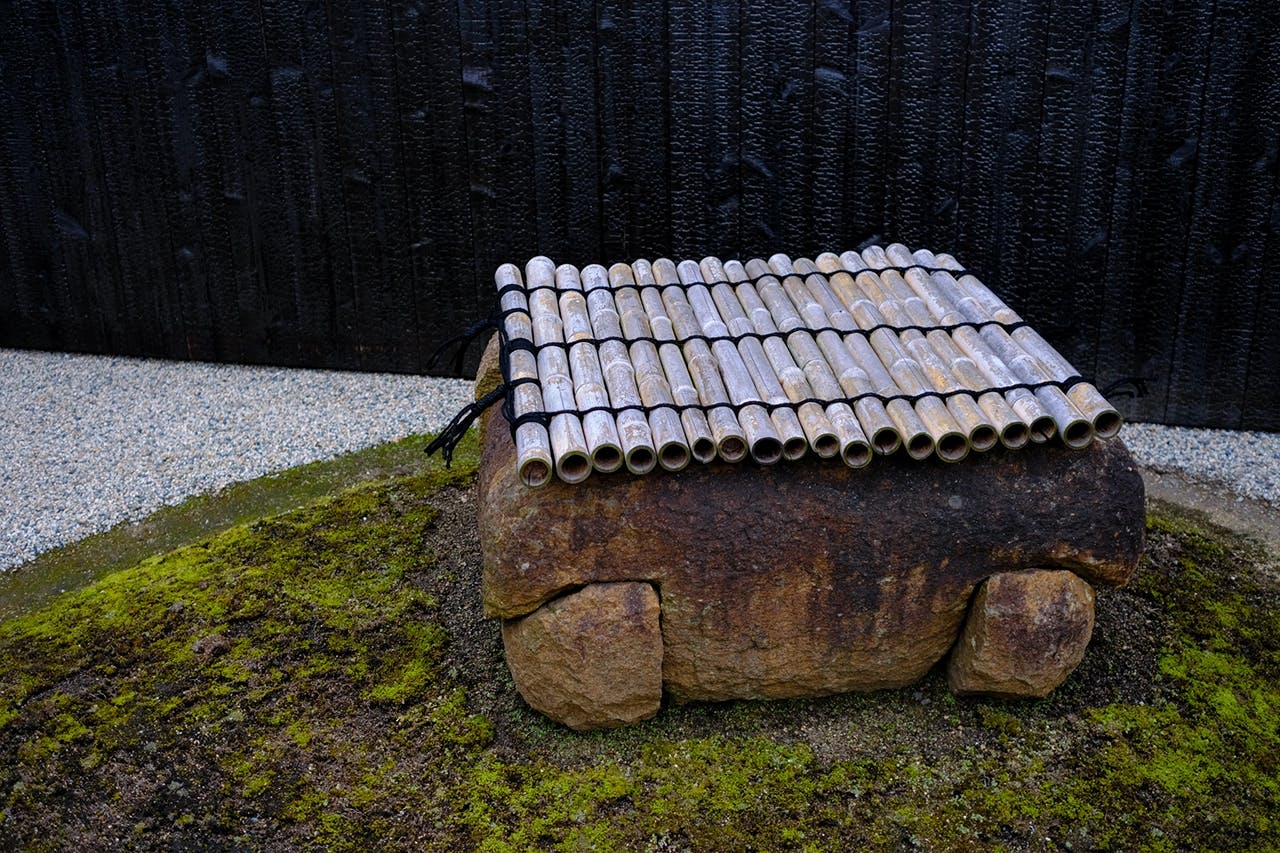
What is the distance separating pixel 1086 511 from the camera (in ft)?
11.0

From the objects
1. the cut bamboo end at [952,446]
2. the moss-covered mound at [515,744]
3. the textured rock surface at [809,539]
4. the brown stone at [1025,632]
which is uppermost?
the cut bamboo end at [952,446]

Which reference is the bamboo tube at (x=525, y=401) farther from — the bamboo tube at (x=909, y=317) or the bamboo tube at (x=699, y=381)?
the bamboo tube at (x=909, y=317)

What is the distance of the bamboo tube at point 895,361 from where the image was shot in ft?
10.7

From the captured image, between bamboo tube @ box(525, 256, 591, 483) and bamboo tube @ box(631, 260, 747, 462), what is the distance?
0.32 m

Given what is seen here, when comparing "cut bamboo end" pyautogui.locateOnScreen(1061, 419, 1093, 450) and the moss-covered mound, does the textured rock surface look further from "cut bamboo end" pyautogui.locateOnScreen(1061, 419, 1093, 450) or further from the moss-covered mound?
the moss-covered mound

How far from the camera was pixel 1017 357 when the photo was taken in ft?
11.6

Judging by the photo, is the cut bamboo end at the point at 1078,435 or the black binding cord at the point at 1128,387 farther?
the black binding cord at the point at 1128,387

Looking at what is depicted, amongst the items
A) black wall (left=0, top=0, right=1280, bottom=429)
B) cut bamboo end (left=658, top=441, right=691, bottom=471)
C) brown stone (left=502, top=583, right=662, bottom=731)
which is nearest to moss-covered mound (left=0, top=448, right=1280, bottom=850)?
brown stone (left=502, top=583, right=662, bottom=731)

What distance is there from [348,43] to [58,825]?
12.8ft

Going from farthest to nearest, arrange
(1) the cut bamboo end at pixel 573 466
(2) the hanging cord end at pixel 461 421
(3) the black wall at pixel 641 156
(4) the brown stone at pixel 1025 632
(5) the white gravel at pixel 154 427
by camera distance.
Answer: (3) the black wall at pixel 641 156 → (5) the white gravel at pixel 154 427 → (2) the hanging cord end at pixel 461 421 → (4) the brown stone at pixel 1025 632 → (1) the cut bamboo end at pixel 573 466

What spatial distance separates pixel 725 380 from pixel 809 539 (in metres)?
0.56

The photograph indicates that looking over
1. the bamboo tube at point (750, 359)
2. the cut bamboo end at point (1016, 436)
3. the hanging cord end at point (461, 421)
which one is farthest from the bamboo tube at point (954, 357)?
the hanging cord end at point (461, 421)

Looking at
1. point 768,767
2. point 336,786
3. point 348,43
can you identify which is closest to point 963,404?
point 768,767

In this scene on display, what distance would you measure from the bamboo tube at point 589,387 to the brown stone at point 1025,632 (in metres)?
1.16
